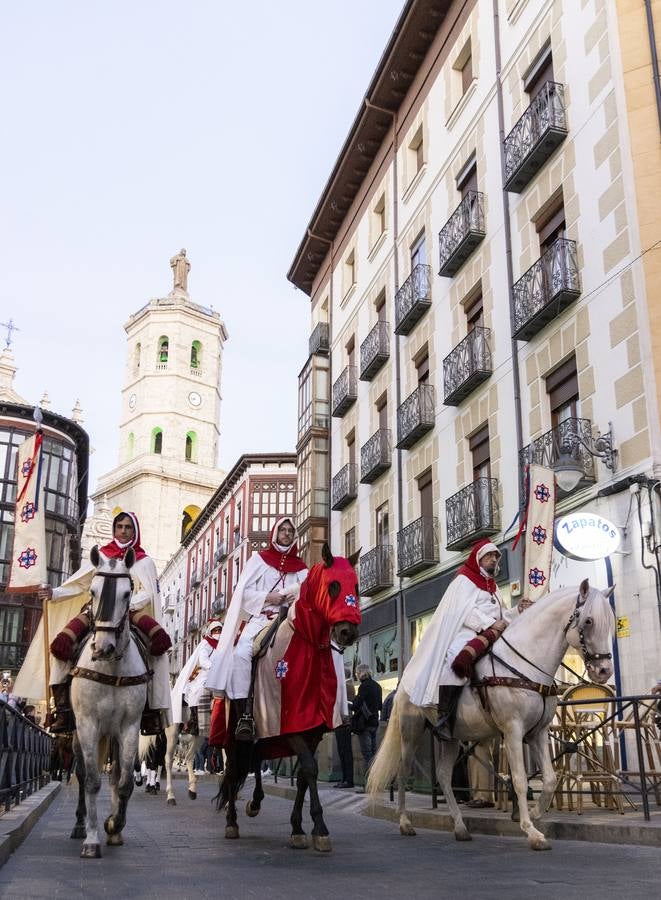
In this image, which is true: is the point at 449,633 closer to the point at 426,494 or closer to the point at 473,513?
the point at 473,513

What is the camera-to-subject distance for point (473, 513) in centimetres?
2038

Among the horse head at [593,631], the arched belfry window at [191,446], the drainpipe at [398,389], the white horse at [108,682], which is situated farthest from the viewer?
the arched belfry window at [191,446]

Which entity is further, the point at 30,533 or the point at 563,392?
the point at 563,392

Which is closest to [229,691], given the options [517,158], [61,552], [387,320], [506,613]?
[506,613]

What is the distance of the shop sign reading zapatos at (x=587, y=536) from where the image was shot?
1458 cm

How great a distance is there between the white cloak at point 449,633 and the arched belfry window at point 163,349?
303 feet

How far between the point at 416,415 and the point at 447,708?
15.8 metres

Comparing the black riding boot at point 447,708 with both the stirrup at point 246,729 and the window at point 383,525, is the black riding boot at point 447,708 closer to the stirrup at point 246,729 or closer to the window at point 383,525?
the stirrup at point 246,729

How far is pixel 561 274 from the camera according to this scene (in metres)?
17.5

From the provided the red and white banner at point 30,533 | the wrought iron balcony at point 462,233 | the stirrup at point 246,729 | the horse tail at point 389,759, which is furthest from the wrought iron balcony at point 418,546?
the stirrup at point 246,729

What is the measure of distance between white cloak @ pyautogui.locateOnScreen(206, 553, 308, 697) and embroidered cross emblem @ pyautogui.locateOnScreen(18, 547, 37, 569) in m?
2.38

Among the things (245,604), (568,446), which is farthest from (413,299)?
(245,604)

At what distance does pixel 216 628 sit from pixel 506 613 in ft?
23.1

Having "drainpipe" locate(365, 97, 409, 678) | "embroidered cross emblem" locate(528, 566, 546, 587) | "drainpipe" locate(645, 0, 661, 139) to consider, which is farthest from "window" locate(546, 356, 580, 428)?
"drainpipe" locate(365, 97, 409, 678)
